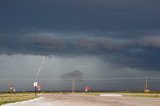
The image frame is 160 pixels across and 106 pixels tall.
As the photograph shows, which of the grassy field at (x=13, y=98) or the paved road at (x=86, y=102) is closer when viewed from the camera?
the paved road at (x=86, y=102)

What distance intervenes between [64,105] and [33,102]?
4742mm

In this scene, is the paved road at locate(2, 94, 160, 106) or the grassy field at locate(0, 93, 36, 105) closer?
the paved road at locate(2, 94, 160, 106)

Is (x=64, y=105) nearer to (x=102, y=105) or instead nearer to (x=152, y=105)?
(x=102, y=105)

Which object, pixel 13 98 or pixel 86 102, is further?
pixel 13 98

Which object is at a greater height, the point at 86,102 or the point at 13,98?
the point at 13,98

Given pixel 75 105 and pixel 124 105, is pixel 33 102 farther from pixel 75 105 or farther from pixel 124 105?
pixel 124 105

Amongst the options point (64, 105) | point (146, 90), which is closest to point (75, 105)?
point (64, 105)

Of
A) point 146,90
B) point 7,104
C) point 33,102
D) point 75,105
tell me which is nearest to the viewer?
point 7,104

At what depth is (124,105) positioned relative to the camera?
43.9 metres

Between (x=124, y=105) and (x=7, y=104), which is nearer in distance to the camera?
(x=7, y=104)

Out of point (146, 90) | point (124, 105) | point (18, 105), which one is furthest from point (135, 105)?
point (146, 90)

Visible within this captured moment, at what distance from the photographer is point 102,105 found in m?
43.6

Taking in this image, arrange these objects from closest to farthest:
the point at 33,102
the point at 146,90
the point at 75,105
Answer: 1. the point at 75,105
2. the point at 33,102
3. the point at 146,90

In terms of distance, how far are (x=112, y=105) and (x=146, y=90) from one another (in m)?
38.9
